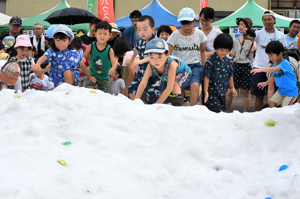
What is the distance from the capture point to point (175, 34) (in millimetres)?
7059

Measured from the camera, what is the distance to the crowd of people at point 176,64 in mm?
6363

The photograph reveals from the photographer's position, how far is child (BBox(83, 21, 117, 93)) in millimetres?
7523

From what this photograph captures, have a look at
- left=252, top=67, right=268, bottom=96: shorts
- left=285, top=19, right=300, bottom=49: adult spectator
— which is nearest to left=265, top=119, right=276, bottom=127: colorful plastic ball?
left=252, top=67, right=268, bottom=96: shorts

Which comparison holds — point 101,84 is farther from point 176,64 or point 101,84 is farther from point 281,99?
point 281,99

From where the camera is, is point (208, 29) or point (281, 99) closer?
point (281, 99)

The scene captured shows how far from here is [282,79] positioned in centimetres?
739

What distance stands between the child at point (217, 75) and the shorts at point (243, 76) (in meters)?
1.81

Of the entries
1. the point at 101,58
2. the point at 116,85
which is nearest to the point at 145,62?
the point at 101,58

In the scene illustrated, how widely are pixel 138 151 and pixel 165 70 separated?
8.09 ft

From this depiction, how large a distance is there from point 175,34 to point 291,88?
7.08 feet

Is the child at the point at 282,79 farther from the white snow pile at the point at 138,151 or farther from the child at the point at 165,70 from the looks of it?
the white snow pile at the point at 138,151

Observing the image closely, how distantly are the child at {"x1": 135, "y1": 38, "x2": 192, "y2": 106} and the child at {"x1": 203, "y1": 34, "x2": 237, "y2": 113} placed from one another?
473 millimetres

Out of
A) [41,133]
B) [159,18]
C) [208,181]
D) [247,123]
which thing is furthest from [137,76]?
[159,18]

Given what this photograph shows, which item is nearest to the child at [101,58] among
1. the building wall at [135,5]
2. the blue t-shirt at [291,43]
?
the blue t-shirt at [291,43]
